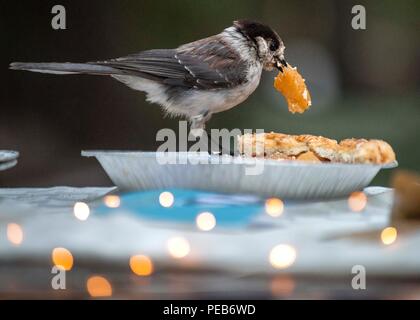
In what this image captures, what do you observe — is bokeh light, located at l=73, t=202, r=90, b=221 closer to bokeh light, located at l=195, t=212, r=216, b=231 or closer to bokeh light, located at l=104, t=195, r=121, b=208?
bokeh light, located at l=104, t=195, r=121, b=208

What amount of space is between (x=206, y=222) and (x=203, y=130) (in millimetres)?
228

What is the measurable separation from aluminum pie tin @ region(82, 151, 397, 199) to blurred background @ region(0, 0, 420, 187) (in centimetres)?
6

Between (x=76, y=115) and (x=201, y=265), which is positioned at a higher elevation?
(x=76, y=115)

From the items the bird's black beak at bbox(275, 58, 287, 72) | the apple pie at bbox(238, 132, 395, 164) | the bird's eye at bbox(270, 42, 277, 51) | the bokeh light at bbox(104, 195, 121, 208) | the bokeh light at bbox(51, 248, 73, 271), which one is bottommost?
the bokeh light at bbox(51, 248, 73, 271)

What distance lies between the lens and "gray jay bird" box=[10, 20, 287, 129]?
4.26ft

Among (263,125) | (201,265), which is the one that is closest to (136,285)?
(201,265)

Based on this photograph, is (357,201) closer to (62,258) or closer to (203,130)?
(203,130)

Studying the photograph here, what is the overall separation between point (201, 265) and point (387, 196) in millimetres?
333

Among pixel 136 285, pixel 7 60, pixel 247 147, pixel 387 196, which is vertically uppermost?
pixel 7 60

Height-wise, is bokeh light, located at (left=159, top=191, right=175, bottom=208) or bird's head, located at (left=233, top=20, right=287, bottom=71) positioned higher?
bird's head, located at (left=233, top=20, right=287, bottom=71)

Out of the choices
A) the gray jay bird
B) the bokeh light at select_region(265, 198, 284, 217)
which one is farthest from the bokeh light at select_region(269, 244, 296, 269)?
the gray jay bird

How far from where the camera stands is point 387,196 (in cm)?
123

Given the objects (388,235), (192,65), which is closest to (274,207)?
(388,235)

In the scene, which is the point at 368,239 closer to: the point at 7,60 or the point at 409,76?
the point at 409,76
